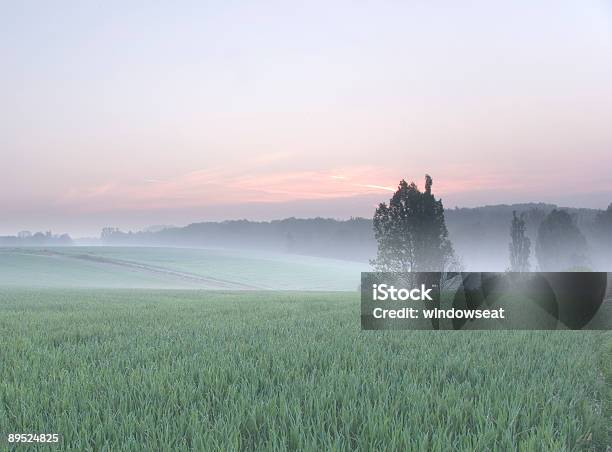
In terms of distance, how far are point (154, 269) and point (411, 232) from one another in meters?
61.3

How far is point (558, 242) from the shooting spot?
201 ft

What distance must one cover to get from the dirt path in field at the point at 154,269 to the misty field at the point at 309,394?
6067 cm

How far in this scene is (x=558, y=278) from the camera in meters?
15.0

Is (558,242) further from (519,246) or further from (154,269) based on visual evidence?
(154,269)

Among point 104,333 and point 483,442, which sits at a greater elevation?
point 483,442

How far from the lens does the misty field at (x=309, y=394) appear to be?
3471 millimetres

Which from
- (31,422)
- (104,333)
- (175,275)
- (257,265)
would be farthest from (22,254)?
(31,422)

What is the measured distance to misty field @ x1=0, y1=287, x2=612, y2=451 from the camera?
3471 mm

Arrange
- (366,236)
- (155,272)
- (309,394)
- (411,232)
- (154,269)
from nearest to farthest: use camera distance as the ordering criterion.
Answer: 1. (309,394)
2. (411,232)
3. (155,272)
4. (154,269)
5. (366,236)

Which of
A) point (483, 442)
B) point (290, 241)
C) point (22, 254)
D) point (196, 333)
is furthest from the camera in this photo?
point (290, 241)

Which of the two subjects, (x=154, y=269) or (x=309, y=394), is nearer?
(x=309, y=394)

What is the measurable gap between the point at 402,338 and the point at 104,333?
6547 mm

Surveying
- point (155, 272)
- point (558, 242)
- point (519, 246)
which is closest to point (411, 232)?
point (519, 246)

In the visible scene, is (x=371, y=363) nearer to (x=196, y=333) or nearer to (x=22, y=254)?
(x=196, y=333)
